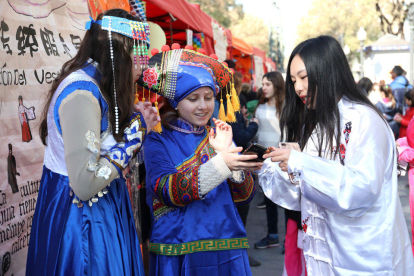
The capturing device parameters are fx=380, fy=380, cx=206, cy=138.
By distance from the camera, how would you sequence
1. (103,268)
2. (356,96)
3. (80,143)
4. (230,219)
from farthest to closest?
(230,219), (356,96), (103,268), (80,143)

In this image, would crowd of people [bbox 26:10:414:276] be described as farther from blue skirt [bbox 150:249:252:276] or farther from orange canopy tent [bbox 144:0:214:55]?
orange canopy tent [bbox 144:0:214:55]

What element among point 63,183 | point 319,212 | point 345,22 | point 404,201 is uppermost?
point 345,22

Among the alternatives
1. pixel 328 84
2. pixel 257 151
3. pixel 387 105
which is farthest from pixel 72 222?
pixel 387 105

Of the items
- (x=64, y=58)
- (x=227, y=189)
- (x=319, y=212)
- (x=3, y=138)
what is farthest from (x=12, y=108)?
(x=319, y=212)

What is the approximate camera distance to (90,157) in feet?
4.93

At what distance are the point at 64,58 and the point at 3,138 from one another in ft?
2.44

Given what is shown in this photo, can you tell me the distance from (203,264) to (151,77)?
99 centimetres

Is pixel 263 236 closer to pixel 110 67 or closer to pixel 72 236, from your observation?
pixel 72 236

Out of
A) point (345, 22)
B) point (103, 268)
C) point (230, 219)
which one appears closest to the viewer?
point (103, 268)

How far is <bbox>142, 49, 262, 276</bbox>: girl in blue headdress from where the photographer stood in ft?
5.95

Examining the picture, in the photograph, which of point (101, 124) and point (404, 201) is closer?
point (101, 124)

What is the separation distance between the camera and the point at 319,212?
5.94 feet

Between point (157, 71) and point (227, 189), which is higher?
point (157, 71)

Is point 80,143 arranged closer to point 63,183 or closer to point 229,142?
point 63,183
